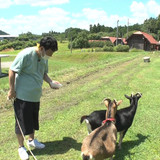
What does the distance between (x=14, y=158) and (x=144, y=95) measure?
5728 mm

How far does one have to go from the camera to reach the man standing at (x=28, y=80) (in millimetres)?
3551

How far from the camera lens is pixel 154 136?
486cm

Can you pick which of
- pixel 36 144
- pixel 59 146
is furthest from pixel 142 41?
pixel 36 144

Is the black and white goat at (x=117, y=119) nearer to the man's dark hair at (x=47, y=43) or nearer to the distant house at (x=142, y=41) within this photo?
the man's dark hair at (x=47, y=43)

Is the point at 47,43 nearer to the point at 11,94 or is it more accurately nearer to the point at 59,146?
the point at 11,94

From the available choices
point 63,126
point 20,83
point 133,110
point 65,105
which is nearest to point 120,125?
point 133,110

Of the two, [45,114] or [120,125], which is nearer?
[120,125]

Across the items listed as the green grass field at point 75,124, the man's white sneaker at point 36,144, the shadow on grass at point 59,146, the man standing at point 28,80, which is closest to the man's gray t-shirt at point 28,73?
the man standing at point 28,80

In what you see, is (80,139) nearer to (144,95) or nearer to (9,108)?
(9,108)

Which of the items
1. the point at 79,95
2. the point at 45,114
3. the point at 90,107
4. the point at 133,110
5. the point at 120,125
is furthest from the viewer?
the point at 79,95

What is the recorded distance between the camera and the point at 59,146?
14.4 feet

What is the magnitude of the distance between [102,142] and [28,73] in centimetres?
173

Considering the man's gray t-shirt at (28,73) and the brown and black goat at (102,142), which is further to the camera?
the man's gray t-shirt at (28,73)

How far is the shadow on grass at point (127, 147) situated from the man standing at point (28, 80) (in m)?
1.75
